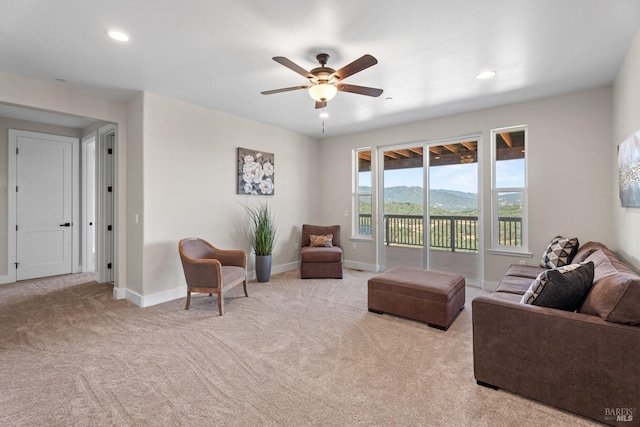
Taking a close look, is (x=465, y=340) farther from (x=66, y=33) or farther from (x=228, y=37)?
(x=66, y=33)

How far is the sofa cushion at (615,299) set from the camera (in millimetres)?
1582

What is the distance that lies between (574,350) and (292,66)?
2.66 metres

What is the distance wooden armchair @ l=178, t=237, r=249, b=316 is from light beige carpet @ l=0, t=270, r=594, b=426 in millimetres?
277

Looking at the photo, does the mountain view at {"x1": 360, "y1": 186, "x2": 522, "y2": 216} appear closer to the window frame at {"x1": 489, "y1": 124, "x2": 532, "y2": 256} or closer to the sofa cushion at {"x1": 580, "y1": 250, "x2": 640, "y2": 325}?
the window frame at {"x1": 489, "y1": 124, "x2": 532, "y2": 256}

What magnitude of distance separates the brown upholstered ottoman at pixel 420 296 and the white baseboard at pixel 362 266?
2045 millimetres

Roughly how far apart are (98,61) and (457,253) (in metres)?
5.18

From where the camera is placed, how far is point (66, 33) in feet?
7.88

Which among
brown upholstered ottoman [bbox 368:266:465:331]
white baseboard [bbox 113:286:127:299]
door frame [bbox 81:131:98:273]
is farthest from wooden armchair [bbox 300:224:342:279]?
door frame [bbox 81:131:98:273]

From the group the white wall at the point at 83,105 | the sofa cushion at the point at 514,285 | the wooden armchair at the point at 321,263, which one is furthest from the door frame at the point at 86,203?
the sofa cushion at the point at 514,285

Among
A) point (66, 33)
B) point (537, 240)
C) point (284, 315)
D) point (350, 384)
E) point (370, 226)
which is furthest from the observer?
point (370, 226)

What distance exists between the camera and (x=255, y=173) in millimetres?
5004

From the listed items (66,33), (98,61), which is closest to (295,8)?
(66,33)

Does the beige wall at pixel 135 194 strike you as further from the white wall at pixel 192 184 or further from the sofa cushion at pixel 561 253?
the sofa cushion at pixel 561 253

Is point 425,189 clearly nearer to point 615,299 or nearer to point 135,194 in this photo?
point 615,299
